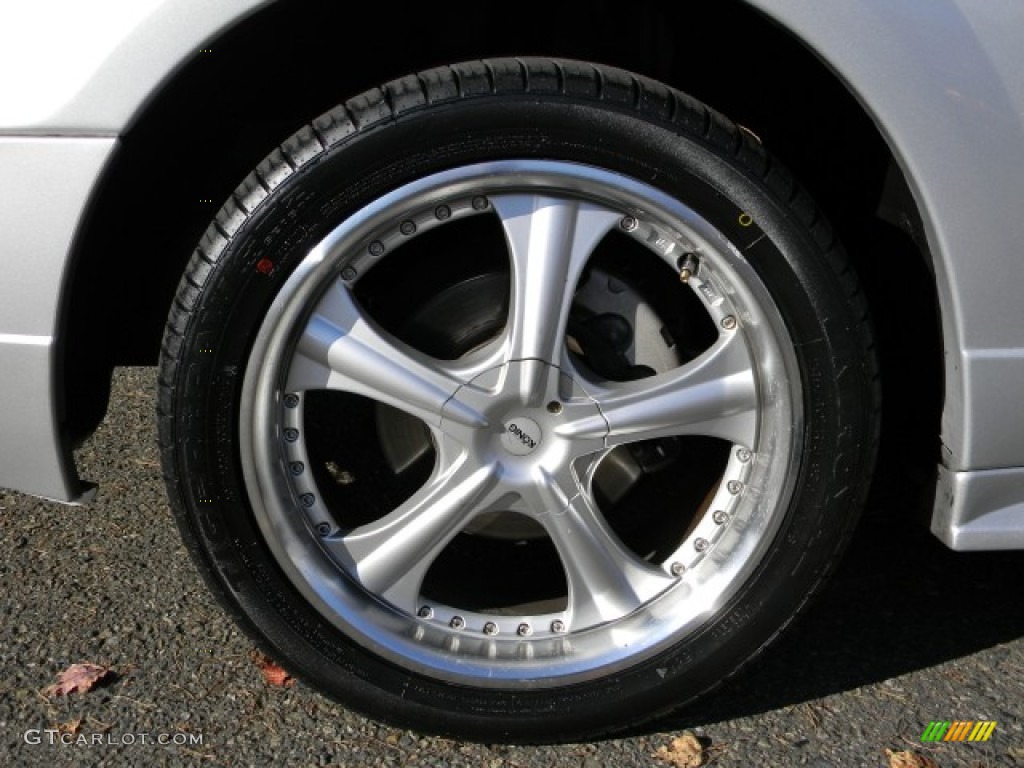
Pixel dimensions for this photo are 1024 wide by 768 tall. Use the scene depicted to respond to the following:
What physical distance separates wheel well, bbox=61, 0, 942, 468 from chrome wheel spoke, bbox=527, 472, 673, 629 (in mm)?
563

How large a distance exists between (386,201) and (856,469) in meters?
0.88

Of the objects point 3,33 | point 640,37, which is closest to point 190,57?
point 3,33

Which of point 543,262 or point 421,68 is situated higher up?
point 421,68

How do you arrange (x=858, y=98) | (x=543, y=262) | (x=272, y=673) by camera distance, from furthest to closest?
(x=272, y=673) → (x=543, y=262) → (x=858, y=98)

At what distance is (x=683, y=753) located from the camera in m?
2.08

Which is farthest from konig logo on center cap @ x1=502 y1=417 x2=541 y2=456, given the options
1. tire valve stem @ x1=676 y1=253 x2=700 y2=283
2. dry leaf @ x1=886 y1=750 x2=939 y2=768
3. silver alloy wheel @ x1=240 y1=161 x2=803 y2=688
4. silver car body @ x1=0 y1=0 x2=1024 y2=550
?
dry leaf @ x1=886 y1=750 x2=939 y2=768

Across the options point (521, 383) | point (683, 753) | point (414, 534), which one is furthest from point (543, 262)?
point (683, 753)

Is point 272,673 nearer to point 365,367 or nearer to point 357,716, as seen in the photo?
point 357,716

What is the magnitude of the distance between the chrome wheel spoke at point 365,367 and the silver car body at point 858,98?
14.9 inches

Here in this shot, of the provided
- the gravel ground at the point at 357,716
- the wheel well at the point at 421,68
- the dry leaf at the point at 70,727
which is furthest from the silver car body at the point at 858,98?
the dry leaf at the point at 70,727

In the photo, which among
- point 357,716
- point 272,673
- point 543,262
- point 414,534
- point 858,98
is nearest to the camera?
point 858,98

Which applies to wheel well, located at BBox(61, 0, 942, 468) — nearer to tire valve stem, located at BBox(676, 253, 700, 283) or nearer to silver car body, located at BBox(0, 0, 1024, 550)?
silver car body, located at BBox(0, 0, 1024, 550)

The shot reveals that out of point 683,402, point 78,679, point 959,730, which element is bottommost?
point 78,679

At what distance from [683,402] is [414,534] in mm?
504
